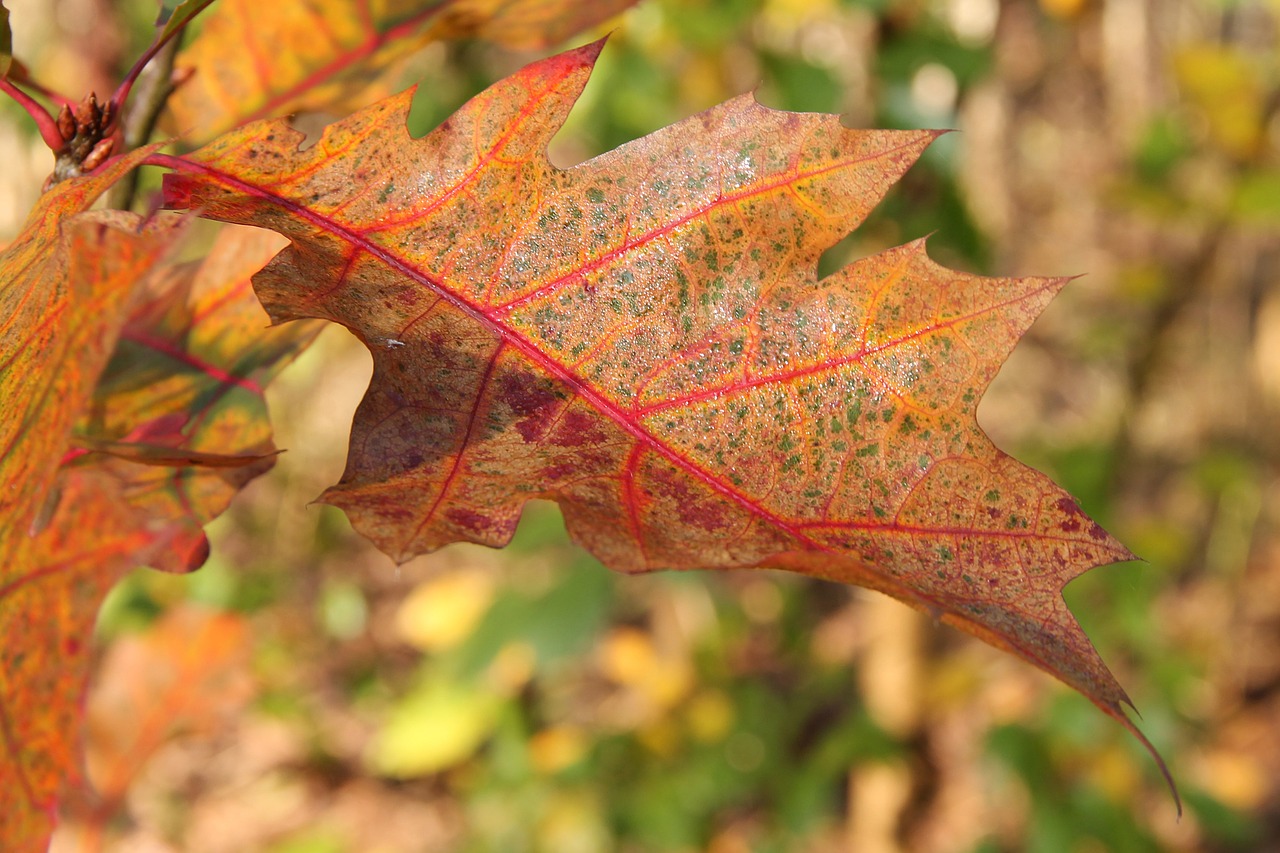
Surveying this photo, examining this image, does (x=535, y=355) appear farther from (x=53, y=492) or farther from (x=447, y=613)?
(x=447, y=613)

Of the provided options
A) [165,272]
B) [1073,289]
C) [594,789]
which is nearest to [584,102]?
[165,272]

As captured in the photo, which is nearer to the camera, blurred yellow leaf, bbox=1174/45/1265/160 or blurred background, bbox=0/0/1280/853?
blurred background, bbox=0/0/1280/853

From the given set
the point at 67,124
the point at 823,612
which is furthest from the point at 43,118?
the point at 823,612

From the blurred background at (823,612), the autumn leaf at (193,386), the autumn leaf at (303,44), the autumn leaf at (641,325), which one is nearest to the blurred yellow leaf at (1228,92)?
the blurred background at (823,612)

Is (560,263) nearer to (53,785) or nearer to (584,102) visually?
(53,785)

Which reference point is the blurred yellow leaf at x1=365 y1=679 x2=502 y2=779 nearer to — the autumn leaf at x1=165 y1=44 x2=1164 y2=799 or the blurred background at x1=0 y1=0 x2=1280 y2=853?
the blurred background at x1=0 y1=0 x2=1280 y2=853

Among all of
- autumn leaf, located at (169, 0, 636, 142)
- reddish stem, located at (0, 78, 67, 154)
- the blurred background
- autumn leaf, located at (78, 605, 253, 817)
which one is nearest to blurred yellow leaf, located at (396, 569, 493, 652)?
the blurred background


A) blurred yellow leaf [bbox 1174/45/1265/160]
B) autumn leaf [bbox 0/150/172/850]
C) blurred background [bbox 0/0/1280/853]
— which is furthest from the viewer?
blurred yellow leaf [bbox 1174/45/1265/160]
